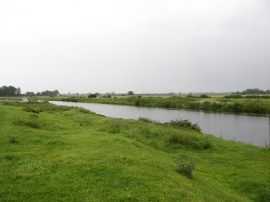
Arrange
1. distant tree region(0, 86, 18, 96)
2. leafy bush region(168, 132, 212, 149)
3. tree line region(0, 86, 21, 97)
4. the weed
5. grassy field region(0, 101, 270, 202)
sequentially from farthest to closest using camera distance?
tree line region(0, 86, 21, 97) → distant tree region(0, 86, 18, 96) → leafy bush region(168, 132, 212, 149) → the weed → grassy field region(0, 101, 270, 202)

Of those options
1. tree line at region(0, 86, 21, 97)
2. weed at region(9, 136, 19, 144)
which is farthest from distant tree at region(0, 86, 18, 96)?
weed at region(9, 136, 19, 144)

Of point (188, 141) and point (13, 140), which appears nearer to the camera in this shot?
point (13, 140)

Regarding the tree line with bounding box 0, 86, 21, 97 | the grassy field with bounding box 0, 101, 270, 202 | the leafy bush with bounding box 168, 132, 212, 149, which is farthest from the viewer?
the tree line with bounding box 0, 86, 21, 97

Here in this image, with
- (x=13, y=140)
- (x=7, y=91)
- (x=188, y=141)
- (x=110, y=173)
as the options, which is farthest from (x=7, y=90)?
(x=110, y=173)

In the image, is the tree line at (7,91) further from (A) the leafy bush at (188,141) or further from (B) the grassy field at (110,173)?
(A) the leafy bush at (188,141)

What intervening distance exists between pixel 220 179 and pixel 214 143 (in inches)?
343

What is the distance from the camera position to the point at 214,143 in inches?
882

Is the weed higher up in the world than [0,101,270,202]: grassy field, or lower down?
higher up

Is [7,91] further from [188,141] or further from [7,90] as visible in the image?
[188,141]

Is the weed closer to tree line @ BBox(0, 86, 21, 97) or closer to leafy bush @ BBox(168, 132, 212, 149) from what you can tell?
leafy bush @ BBox(168, 132, 212, 149)

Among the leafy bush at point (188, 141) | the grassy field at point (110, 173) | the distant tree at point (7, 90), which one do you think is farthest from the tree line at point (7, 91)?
the leafy bush at point (188, 141)

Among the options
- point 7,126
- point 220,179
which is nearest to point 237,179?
point 220,179

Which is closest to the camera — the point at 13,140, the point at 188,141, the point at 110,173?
the point at 110,173

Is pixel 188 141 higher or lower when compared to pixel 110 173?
lower
